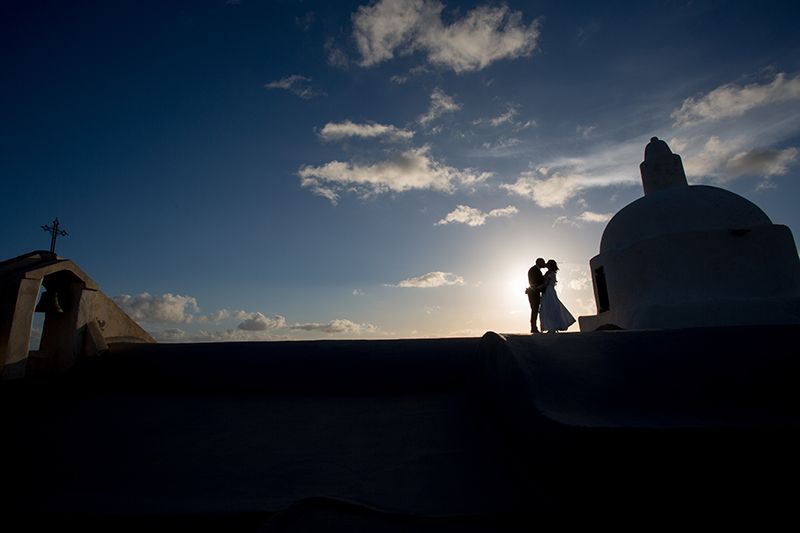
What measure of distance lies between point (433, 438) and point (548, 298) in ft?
23.4

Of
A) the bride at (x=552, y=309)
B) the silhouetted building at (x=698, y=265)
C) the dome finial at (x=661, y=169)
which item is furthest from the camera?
the dome finial at (x=661, y=169)

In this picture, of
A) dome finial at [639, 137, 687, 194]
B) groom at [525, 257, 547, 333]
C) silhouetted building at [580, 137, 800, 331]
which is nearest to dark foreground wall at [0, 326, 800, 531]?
groom at [525, 257, 547, 333]

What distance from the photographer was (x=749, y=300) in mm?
9758

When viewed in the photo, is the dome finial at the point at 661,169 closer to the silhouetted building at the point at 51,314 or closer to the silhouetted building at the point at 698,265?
the silhouetted building at the point at 698,265

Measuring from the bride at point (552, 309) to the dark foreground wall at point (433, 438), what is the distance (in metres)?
5.73

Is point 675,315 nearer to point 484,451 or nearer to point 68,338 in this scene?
point 484,451

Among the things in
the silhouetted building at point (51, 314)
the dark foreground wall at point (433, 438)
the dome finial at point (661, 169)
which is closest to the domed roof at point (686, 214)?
the dome finial at point (661, 169)

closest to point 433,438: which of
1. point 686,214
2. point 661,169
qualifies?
point 686,214

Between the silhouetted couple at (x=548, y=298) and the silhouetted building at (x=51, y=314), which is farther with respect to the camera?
the silhouetted couple at (x=548, y=298)

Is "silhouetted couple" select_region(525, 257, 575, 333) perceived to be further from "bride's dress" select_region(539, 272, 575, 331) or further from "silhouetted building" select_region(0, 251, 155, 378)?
"silhouetted building" select_region(0, 251, 155, 378)

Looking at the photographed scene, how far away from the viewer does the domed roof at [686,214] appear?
1102cm

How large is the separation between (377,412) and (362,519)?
4.91 ft

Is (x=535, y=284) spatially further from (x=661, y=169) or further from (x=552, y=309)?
(x=661, y=169)

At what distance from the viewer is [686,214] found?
11312 mm
